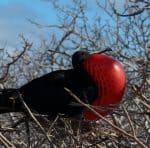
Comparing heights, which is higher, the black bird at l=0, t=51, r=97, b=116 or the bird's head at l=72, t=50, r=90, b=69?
the bird's head at l=72, t=50, r=90, b=69

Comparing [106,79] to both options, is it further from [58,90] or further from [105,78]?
[58,90]

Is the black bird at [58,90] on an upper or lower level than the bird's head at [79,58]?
lower

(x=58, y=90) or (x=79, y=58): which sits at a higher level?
(x=79, y=58)

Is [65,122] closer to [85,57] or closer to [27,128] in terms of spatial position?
[27,128]

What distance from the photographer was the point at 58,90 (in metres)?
2.40

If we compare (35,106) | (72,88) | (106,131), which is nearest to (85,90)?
(72,88)

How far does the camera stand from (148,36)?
19.9ft

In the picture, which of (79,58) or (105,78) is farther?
(79,58)

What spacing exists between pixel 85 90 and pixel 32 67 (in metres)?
3.95

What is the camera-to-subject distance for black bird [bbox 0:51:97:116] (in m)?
2.33

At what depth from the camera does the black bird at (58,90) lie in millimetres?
2330

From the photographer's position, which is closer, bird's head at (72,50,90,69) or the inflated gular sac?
the inflated gular sac

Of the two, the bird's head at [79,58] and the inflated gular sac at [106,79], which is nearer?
the inflated gular sac at [106,79]

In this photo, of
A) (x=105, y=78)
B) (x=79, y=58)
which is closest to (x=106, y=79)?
(x=105, y=78)
